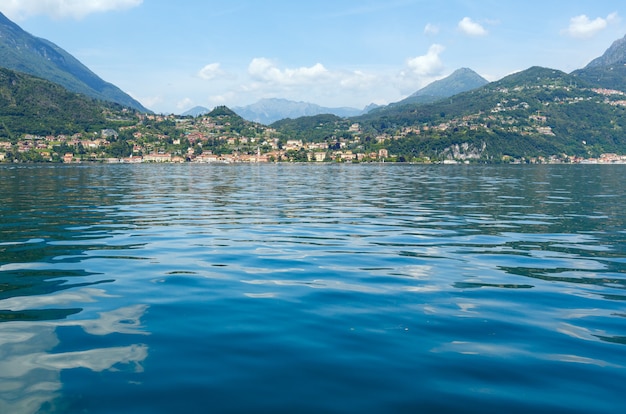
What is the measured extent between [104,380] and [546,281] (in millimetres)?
10881

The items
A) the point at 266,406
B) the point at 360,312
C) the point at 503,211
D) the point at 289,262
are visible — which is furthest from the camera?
the point at 503,211

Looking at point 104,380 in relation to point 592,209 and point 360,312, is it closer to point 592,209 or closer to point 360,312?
point 360,312

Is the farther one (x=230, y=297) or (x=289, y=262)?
(x=289, y=262)

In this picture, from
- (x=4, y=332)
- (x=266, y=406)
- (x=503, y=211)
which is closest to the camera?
(x=266, y=406)

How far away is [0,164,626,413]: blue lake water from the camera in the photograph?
6.04 m

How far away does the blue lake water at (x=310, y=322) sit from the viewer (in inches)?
238

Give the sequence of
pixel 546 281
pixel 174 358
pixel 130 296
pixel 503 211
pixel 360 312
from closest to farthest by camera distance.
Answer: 1. pixel 174 358
2. pixel 360 312
3. pixel 130 296
4. pixel 546 281
5. pixel 503 211

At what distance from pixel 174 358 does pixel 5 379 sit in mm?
2189

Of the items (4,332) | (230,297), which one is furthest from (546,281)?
(4,332)

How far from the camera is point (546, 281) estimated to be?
12.5 metres

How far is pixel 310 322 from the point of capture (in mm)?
8945

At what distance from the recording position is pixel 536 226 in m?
23.1

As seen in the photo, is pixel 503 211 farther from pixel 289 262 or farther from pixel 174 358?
pixel 174 358

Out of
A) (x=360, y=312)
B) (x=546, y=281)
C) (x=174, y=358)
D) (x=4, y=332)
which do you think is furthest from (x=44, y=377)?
(x=546, y=281)
